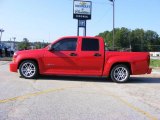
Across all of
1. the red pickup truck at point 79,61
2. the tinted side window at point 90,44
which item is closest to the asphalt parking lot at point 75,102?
the red pickup truck at point 79,61

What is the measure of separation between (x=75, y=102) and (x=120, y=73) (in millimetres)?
5403

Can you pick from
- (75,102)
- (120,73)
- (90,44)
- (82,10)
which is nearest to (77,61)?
(90,44)

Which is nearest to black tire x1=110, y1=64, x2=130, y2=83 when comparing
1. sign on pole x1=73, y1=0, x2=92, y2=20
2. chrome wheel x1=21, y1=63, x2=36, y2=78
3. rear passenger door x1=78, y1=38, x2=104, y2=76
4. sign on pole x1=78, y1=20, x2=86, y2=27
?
rear passenger door x1=78, y1=38, x2=104, y2=76

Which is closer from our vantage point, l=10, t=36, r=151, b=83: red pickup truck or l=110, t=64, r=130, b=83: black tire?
l=10, t=36, r=151, b=83: red pickup truck

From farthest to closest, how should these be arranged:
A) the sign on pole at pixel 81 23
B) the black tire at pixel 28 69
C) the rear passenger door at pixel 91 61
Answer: the sign on pole at pixel 81 23 → the black tire at pixel 28 69 → the rear passenger door at pixel 91 61

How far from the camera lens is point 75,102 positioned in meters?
9.04

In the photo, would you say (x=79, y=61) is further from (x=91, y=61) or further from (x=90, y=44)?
(x=90, y=44)

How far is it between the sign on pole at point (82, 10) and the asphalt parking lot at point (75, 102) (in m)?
27.0

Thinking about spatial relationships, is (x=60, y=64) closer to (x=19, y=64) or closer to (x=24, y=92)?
(x=19, y=64)

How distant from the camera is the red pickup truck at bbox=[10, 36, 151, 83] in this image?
14.0 m

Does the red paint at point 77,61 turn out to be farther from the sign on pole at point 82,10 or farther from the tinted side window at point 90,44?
the sign on pole at point 82,10

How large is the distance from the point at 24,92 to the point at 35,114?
3009 millimetres

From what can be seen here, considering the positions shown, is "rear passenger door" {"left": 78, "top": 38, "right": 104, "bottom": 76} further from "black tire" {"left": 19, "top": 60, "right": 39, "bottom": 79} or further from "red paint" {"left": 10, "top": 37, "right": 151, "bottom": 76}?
"black tire" {"left": 19, "top": 60, "right": 39, "bottom": 79}

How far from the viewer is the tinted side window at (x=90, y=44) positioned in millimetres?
14156
